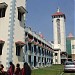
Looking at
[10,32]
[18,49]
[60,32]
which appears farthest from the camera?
[60,32]

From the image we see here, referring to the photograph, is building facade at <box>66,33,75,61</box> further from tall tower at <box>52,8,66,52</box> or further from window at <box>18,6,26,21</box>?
window at <box>18,6,26,21</box>

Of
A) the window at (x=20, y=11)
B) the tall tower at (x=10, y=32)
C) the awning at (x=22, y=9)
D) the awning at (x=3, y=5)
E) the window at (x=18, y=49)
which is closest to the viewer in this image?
the tall tower at (x=10, y=32)

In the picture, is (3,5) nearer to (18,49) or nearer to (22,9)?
(22,9)

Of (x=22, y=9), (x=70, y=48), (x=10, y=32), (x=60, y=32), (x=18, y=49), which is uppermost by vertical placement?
(x=60, y=32)

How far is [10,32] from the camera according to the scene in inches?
856

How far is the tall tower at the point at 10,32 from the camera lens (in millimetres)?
21688

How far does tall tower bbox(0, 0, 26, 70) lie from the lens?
854 inches

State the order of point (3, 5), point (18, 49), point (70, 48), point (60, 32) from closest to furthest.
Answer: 1. point (3, 5)
2. point (18, 49)
3. point (60, 32)
4. point (70, 48)

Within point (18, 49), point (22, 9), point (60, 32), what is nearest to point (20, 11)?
point (22, 9)

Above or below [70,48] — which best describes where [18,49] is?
below

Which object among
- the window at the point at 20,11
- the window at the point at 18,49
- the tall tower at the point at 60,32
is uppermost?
the tall tower at the point at 60,32

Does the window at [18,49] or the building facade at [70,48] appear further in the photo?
the building facade at [70,48]

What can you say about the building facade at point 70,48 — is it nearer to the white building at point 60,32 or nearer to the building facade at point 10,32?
the white building at point 60,32

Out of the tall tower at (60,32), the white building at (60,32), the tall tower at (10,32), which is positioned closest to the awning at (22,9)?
the tall tower at (10,32)
